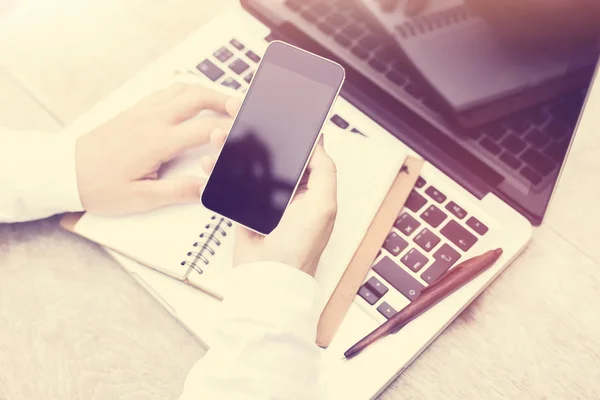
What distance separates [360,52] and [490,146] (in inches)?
6.8

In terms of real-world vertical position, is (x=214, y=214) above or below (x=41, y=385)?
above

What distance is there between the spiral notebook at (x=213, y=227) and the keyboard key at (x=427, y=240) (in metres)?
0.05

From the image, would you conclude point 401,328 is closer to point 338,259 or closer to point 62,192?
point 338,259

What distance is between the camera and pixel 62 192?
1.94 feet

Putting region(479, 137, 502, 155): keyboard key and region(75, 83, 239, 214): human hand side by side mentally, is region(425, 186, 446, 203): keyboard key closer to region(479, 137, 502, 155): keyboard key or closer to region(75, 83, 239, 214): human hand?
region(479, 137, 502, 155): keyboard key

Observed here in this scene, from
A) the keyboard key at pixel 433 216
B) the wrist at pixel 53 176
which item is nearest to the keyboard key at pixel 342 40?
the keyboard key at pixel 433 216

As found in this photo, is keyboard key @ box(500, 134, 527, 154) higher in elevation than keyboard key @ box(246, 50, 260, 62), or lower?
higher

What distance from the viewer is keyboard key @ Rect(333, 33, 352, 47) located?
65 centimetres

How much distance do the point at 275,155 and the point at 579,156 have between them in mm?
327

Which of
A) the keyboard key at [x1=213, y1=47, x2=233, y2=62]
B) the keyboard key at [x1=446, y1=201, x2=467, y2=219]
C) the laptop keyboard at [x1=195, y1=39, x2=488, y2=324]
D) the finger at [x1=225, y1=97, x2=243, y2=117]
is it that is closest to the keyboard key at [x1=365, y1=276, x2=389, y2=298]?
the laptop keyboard at [x1=195, y1=39, x2=488, y2=324]

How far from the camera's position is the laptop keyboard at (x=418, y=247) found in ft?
1.84

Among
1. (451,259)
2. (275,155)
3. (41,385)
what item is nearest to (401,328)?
(451,259)

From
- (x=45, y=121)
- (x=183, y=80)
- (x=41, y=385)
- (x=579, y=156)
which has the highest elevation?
(x=579, y=156)

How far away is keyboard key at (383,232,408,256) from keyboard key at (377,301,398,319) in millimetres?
53
